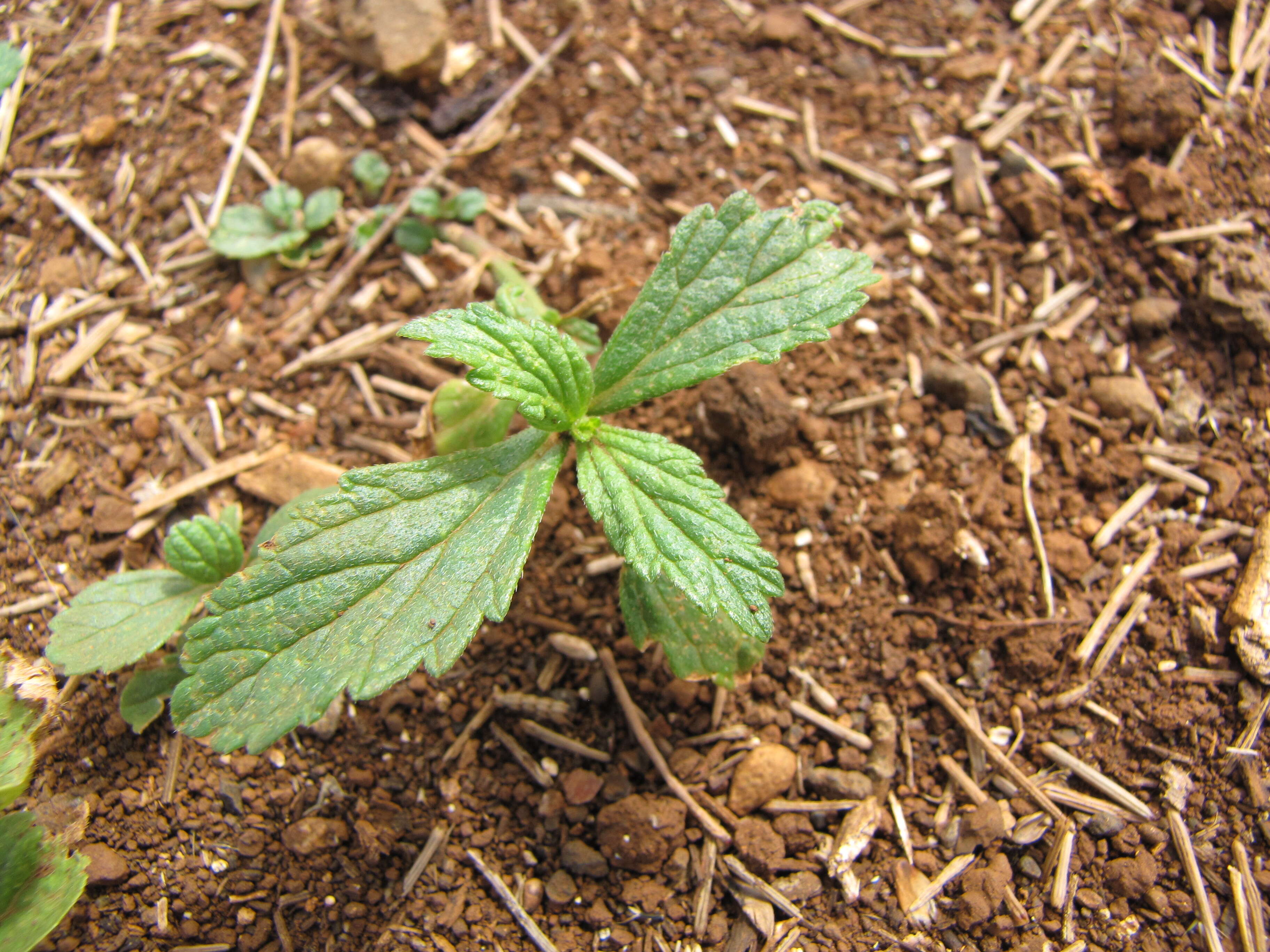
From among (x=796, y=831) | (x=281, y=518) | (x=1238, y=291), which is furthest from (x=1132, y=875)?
(x=281, y=518)

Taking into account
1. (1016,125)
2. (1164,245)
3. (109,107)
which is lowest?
(1164,245)

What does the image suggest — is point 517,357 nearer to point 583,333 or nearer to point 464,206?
point 583,333

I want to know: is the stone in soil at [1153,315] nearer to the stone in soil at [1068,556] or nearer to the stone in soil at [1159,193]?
the stone in soil at [1159,193]

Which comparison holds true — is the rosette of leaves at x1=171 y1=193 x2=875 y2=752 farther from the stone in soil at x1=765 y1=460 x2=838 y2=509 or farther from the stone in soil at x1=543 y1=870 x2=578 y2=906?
the stone in soil at x1=543 y1=870 x2=578 y2=906

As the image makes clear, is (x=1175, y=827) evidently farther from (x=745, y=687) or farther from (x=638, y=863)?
(x=638, y=863)

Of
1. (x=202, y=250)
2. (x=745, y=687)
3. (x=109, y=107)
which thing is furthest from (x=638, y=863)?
(x=109, y=107)

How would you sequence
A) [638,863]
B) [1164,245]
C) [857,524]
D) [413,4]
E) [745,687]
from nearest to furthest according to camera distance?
1. [638,863]
2. [745,687]
3. [857,524]
4. [1164,245]
5. [413,4]

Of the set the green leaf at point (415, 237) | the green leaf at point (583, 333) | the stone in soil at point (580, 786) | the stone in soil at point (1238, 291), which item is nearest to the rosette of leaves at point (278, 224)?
the green leaf at point (415, 237)
